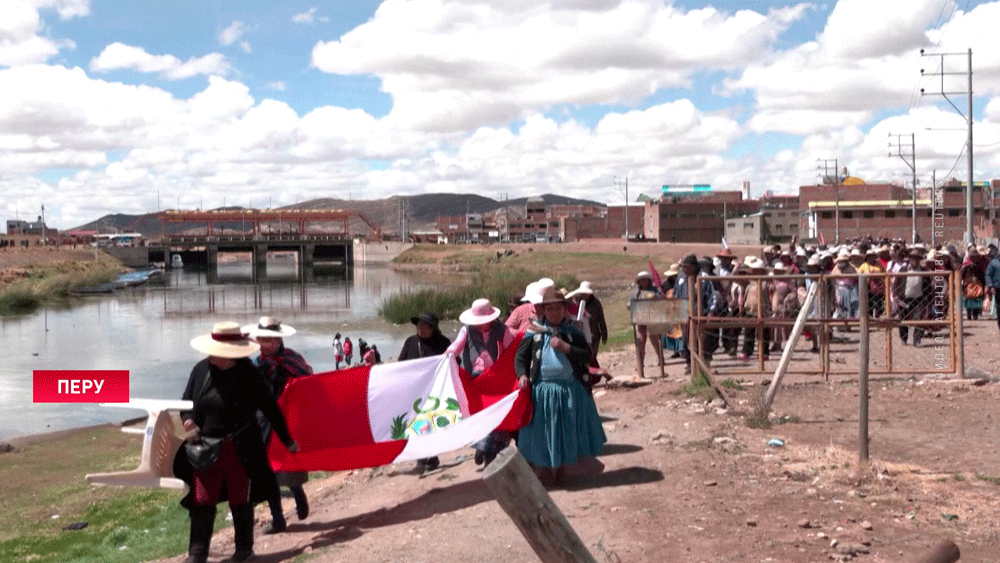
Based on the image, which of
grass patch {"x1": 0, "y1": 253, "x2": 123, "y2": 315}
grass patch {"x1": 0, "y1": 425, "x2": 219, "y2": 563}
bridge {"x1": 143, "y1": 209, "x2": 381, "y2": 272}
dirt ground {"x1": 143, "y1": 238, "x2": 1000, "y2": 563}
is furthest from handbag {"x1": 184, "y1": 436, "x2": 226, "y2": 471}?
bridge {"x1": 143, "y1": 209, "x2": 381, "y2": 272}

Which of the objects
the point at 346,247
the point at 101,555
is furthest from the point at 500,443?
the point at 346,247

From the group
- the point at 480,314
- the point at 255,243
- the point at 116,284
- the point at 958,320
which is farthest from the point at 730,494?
the point at 255,243

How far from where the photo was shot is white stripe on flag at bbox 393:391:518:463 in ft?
26.0

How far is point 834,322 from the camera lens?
39.4 ft

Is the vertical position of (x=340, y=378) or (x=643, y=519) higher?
(x=340, y=378)

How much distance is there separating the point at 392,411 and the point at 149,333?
35031mm

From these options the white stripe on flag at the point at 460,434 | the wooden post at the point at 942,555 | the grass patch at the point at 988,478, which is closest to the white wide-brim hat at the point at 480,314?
the white stripe on flag at the point at 460,434

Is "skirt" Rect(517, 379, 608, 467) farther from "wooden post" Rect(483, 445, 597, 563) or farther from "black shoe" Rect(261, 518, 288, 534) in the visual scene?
"wooden post" Rect(483, 445, 597, 563)

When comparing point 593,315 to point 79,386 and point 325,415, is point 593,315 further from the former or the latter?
point 79,386

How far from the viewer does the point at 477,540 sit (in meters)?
6.78

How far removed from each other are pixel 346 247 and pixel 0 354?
8780cm

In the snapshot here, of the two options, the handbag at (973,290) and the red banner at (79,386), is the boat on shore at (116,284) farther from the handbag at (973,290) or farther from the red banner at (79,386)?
the handbag at (973,290)

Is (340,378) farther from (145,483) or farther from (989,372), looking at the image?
(989,372)

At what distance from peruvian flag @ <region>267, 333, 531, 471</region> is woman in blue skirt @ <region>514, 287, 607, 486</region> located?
0.68 feet
